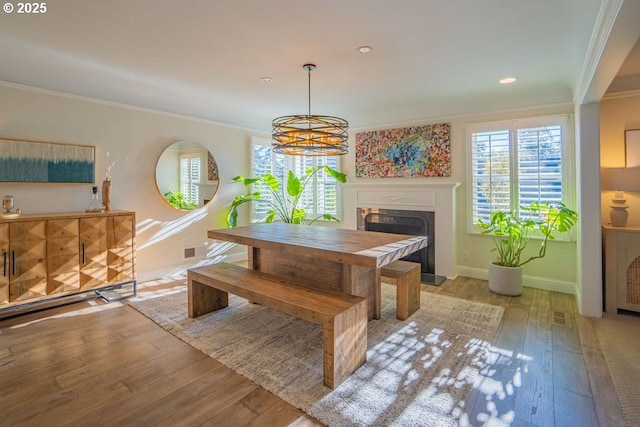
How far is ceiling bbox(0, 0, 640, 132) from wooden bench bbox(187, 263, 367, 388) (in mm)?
2005

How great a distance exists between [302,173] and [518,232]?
368 centimetres

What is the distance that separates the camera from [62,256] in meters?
3.22

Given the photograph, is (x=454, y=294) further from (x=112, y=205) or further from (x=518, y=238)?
(x=112, y=205)

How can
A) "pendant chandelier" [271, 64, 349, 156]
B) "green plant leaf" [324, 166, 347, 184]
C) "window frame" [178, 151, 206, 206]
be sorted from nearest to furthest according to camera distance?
"pendant chandelier" [271, 64, 349, 156] < "window frame" [178, 151, 206, 206] < "green plant leaf" [324, 166, 347, 184]

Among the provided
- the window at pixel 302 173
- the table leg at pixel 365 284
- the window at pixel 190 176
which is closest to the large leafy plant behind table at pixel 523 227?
the table leg at pixel 365 284

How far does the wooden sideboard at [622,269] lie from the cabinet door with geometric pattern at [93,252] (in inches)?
208

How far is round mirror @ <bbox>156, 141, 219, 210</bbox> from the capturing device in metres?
4.46

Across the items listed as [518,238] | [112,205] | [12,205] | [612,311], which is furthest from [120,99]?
[612,311]

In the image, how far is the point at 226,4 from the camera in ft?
6.95

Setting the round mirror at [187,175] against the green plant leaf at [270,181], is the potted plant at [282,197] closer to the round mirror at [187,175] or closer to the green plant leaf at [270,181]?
the green plant leaf at [270,181]

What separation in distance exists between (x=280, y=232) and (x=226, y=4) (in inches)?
79.3

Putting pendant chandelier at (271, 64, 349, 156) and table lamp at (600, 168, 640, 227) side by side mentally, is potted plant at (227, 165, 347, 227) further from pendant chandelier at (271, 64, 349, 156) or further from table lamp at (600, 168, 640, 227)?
table lamp at (600, 168, 640, 227)

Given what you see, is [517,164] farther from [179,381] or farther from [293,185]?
[179,381]

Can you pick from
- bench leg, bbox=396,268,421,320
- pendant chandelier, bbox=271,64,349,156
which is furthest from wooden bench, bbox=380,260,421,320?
pendant chandelier, bbox=271,64,349,156
